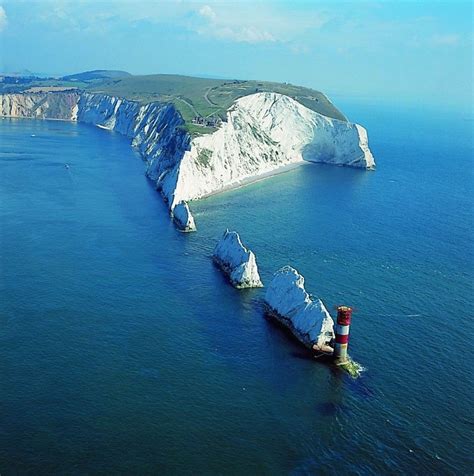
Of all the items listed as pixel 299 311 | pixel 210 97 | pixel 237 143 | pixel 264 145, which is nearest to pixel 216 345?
pixel 299 311

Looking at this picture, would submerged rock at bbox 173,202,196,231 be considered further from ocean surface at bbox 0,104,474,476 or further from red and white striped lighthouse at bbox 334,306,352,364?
red and white striped lighthouse at bbox 334,306,352,364

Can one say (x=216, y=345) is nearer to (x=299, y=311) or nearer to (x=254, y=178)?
(x=299, y=311)

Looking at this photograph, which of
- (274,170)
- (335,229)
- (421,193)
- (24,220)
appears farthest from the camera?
(274,170)

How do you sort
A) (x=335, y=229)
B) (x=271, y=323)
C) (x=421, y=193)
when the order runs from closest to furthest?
(x=271, y=323) → (x=335, y=229) → (x=421, y=193)

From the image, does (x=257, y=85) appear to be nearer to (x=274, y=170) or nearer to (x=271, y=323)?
(x=274, y=170)

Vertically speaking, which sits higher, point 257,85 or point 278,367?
point 257,85

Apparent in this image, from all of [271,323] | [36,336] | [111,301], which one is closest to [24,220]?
[111,301]
